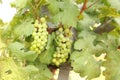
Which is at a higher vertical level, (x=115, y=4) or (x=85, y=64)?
(x=115, y=4)

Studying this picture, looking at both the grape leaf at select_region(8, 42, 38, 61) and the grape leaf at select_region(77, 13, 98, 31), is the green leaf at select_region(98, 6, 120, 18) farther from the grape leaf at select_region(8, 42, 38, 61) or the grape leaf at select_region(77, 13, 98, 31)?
the grape leaf at select_region(8, 42, 38, 61)

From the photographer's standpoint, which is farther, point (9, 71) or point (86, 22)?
point (86, 22)

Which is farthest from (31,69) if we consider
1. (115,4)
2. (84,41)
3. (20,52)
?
(115,4)

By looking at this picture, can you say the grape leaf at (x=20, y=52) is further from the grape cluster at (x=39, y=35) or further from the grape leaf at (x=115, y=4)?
the grape leaf at (x=115, y=4)

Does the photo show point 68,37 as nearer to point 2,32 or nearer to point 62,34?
point 62,34

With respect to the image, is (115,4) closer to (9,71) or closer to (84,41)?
(84,41)

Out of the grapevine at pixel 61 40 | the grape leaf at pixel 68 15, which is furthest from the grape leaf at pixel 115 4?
the grape leaf at pixel 68 15

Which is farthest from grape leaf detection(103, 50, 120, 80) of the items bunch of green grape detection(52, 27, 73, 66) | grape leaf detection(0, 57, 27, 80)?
grape leaf detection(0, 57, 27, 80)
